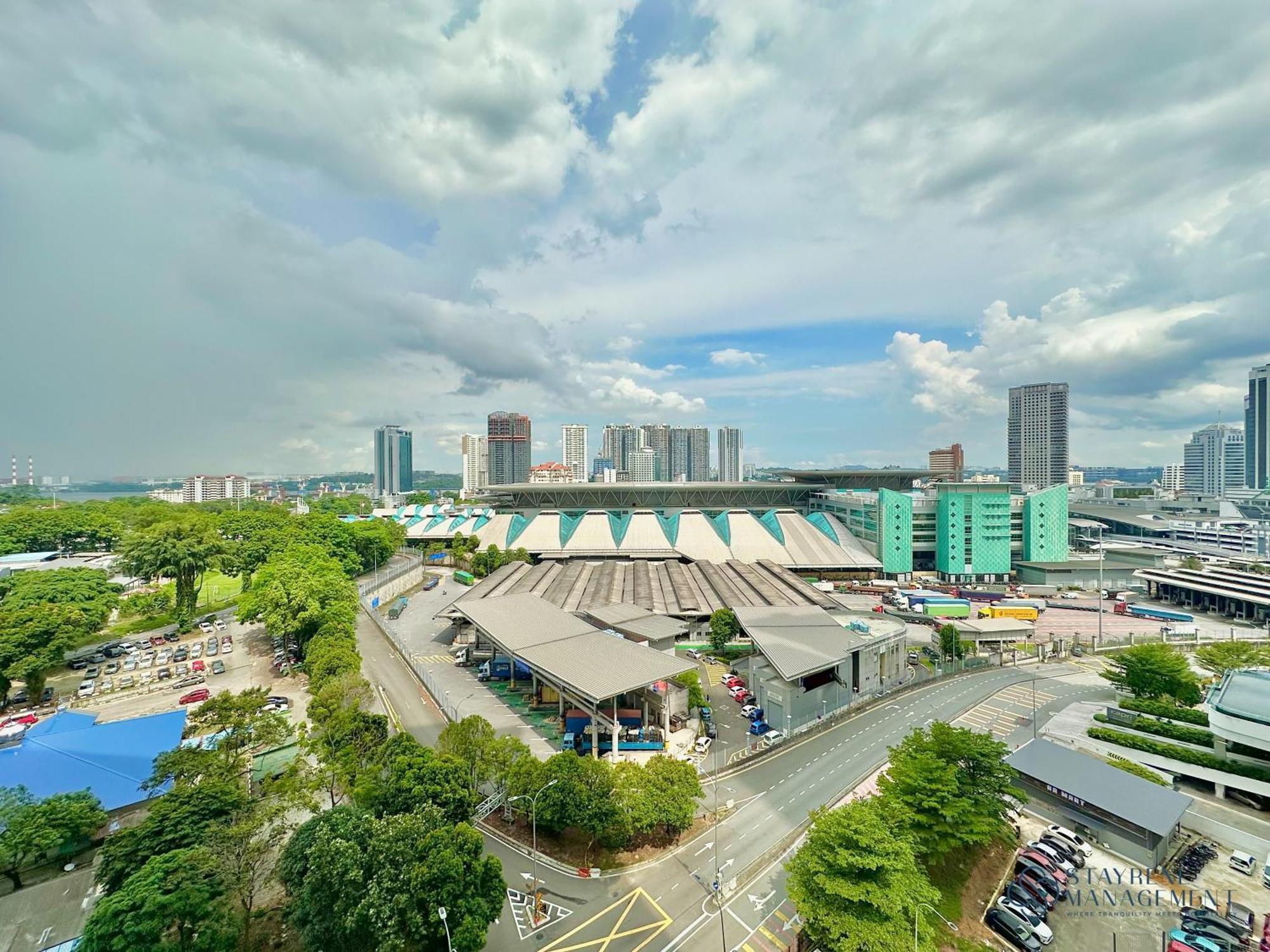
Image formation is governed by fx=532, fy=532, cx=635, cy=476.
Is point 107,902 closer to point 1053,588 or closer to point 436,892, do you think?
point 436,892

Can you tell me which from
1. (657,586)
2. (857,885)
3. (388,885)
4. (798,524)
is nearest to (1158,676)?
(857,885)

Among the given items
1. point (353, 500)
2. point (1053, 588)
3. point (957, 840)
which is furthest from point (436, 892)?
point (353, 500)

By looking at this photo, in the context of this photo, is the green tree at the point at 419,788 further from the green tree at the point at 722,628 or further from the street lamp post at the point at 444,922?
the green tree at the point at 722,628

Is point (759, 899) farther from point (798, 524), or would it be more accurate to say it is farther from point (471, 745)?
point (798, 524)

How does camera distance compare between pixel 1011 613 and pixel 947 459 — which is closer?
pixel 1011 613

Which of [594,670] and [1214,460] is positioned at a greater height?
[1214,460]

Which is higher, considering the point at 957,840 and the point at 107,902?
the point at 107,902
